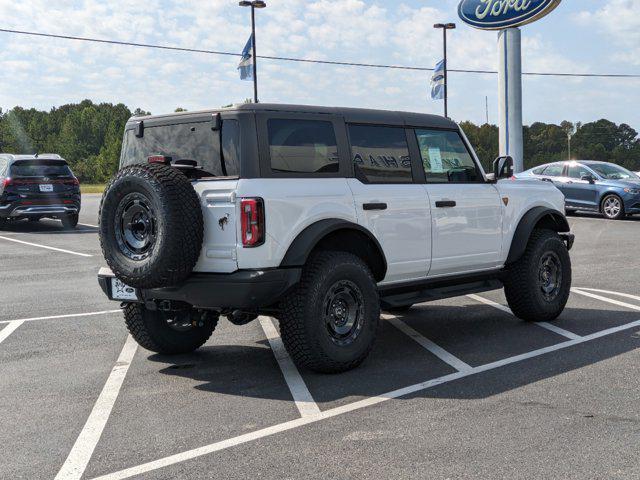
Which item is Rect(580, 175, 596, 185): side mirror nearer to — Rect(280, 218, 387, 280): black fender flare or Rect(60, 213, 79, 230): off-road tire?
→ Rect(60, 213, 79, 230): off-road tire

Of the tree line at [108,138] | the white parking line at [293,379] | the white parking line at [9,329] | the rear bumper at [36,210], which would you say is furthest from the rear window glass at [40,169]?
the tree line at [108,138]

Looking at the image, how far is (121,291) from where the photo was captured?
5.92 m

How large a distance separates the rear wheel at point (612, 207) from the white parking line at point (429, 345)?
13.4 m

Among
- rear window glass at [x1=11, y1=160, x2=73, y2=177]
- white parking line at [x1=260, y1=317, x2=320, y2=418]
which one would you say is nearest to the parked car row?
rear window glass at [x1=11, y1=160, x2=73, y2=177]

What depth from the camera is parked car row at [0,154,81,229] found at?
18.9m

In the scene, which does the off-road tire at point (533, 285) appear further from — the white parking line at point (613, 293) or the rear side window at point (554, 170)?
the rear side window at point (554, 170)

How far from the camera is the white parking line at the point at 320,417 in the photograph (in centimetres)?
397

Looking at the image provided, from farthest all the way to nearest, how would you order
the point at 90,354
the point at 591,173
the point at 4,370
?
the point at 591,173, the point at 90,354, the point at 4,370

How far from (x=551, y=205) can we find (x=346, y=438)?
4.38 metres

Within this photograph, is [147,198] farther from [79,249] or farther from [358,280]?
[79,249]

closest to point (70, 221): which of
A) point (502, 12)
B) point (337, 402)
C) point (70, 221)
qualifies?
point (70, 221)

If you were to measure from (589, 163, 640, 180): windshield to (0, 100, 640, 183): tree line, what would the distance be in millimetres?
61187

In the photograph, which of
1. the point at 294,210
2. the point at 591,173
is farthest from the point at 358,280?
the point at 591,173

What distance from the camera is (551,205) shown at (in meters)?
7.88
